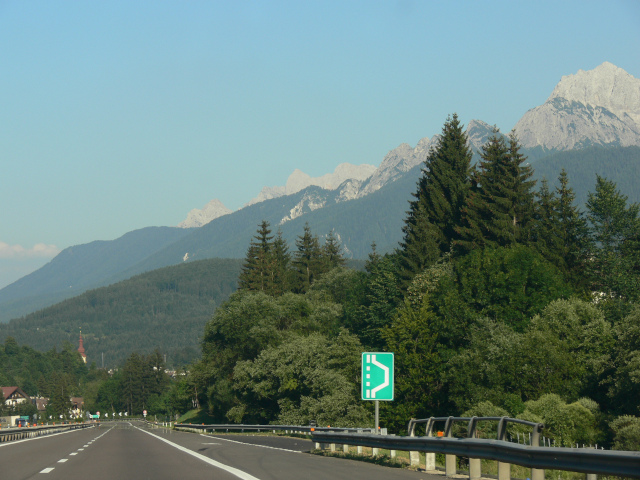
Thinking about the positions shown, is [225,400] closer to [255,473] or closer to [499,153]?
[499,153]

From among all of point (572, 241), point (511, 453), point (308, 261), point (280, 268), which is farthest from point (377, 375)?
point (308, 261)

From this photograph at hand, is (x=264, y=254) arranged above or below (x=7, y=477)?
above

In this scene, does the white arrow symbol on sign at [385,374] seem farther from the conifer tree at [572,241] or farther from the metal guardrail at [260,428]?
the conifer tree at [572,241]

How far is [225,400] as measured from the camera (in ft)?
273

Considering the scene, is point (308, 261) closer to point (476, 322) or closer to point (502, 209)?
point (502, 209)

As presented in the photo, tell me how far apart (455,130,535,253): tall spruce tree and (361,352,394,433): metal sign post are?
45263mm

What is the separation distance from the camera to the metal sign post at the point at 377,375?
68.4 ft

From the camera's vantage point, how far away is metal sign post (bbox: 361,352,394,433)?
20844 mm

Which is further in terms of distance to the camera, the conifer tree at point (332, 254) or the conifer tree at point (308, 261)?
the conifer tree at point (332, 254)

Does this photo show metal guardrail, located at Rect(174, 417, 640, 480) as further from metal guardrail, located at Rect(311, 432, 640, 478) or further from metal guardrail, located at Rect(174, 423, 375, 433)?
metal guardrail, located at Rect(174, 423, 375, 433)

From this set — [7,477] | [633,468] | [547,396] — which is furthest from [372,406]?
[633,468]

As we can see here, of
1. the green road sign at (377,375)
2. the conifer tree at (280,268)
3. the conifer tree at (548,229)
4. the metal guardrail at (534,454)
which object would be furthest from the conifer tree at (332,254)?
the metal guardrail at (534,454)

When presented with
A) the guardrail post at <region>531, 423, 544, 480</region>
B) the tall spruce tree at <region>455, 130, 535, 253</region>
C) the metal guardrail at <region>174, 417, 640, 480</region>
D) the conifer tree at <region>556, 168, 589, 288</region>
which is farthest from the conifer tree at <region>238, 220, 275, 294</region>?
the guardrail post at <region>531, 423, 544, 480</region>

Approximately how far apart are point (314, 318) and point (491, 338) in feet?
93.8
